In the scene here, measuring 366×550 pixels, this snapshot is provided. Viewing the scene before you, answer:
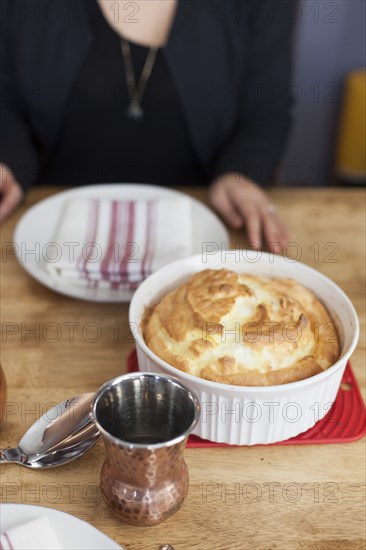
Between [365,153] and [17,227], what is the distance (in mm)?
1613

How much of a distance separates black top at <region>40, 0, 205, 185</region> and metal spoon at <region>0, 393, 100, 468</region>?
3.01 feet

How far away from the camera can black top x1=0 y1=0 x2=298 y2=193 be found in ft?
4.63

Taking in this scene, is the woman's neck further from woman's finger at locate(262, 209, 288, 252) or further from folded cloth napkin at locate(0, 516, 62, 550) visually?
folded cloth napkin at locate(0, 516, 62, 550)

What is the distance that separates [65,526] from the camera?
2.09ft

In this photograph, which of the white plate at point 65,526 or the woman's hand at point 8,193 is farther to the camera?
the woman's hand at point 8,193

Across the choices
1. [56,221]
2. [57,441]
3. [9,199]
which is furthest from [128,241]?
[57,441]

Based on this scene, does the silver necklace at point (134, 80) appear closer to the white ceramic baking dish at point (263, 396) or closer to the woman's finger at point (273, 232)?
the woman's finger at point (273, 232)

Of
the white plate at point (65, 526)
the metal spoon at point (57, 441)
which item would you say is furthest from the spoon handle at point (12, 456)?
the white plate at point (65, 526)

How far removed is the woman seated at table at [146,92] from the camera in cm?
141

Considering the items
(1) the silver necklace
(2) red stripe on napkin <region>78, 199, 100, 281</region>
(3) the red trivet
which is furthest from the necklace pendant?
(3) the red trivet

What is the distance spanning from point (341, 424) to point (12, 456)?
1.34ft

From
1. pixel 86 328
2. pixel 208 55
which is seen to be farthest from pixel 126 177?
pixel 86 328

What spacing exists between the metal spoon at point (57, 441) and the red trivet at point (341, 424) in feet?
0.42

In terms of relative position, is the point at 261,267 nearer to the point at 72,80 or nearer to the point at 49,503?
the point at 49,503
